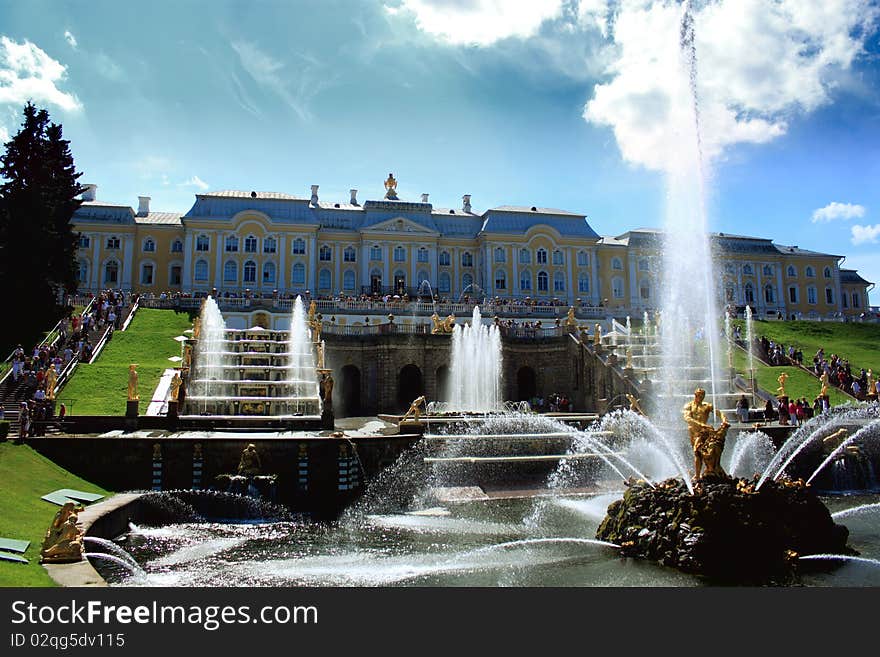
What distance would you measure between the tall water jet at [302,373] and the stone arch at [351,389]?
12.8 ft

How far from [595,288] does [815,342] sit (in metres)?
22.3

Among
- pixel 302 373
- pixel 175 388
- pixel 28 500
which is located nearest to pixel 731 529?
pixel 28 500

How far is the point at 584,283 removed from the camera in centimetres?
6594

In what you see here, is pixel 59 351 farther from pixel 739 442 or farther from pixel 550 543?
pixel 739 442

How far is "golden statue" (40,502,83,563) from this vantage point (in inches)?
421

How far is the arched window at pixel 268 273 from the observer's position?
199ft

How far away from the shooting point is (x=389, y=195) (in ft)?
224

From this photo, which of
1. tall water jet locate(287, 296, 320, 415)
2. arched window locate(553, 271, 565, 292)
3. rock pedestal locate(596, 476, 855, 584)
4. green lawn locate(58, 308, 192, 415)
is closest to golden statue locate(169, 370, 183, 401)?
green lawn locate(58, 308, 192, 415)

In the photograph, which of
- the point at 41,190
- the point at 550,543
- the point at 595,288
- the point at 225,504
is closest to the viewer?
the point at 550,543

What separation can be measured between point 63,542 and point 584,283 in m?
59.4

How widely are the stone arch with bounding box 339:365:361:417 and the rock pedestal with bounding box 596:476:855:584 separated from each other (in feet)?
87.4
